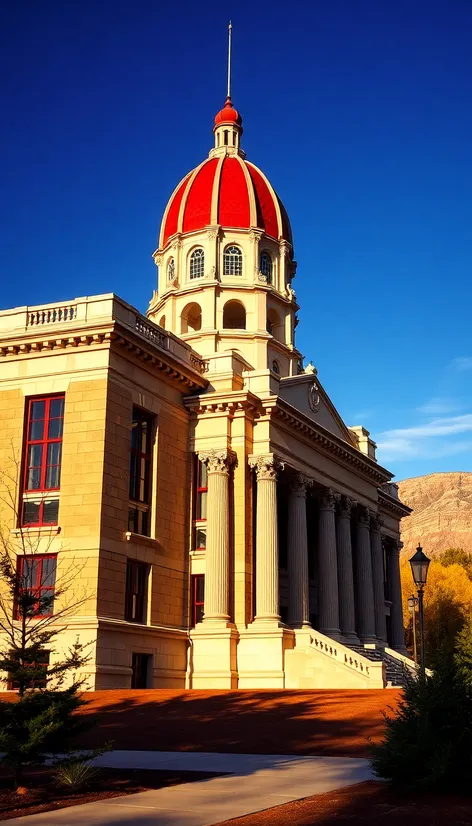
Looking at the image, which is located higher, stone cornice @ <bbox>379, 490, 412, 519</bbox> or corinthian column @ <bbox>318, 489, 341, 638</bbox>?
stone cornice @ <bbox>379, 490, 412, 519</bbox>

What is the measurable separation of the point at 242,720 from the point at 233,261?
3597 cm

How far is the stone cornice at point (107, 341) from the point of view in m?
35.3

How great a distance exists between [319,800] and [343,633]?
38050 mm

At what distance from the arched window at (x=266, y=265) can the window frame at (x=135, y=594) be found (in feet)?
83.2

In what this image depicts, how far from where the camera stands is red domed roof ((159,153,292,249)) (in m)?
56.9

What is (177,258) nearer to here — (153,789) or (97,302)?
(97,302)

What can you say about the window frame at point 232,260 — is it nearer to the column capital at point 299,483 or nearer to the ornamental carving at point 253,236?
the ornamental carving at point 253,236

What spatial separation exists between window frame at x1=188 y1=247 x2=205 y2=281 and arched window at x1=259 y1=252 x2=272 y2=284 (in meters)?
3.75

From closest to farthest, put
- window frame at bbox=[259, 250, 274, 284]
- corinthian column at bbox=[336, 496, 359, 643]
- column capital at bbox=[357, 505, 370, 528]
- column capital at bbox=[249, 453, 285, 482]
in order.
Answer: column capital at bbox=[249, 453, 285, 482] → corinthian column at bbox=[336, 496, 359, 643] → column capital at bbox=[357, 505, 370, 528] → window frame at bbox=[259, 250, 274, 284]

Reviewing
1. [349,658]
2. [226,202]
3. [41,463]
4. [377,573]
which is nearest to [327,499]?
[377,573]

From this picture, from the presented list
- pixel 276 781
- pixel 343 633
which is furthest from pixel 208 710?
pixel 343 633

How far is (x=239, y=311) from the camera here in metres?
56.9

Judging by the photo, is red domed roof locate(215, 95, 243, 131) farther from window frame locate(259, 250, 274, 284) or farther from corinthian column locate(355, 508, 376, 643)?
corinthian column locate(355, 508, 376, 643)

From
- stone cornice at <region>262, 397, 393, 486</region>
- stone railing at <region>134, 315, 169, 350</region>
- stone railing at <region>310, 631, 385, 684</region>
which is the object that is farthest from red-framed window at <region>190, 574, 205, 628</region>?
stone railing at <region>134, 315, 169, 350</region>
